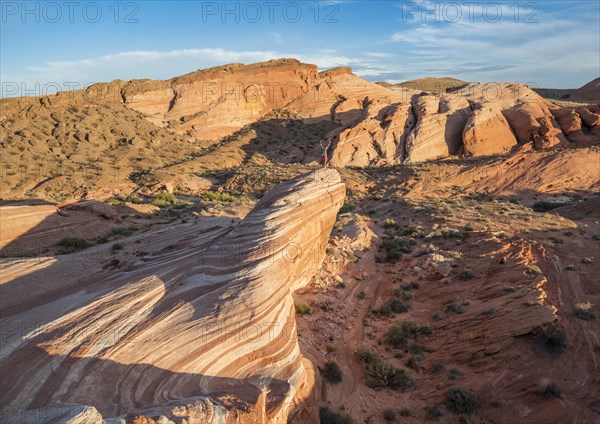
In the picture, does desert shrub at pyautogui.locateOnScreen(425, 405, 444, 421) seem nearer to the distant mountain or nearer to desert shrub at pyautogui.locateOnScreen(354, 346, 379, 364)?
desert shrub at pyautogui.locateOnScreen(354, 346, 379, 364)

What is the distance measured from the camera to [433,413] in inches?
353

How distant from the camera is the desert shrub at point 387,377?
9.91 meters

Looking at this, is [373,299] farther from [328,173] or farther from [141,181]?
[141,181]

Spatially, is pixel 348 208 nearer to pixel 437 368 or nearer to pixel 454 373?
pixel 437 368

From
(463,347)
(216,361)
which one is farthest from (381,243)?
(216,361)

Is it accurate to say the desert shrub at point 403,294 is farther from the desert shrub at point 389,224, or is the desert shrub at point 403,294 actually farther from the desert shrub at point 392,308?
the desert shrub at point 389,224

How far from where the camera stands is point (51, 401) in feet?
18.3

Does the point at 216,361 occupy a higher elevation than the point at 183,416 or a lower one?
lower

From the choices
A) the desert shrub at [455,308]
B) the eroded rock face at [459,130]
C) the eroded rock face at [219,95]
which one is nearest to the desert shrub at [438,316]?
the desert shrub at [455,308]

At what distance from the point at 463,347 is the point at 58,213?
14544 millimetres

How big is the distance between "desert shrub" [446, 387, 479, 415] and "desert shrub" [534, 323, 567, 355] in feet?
8.43

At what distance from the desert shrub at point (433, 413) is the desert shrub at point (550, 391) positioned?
2343mm

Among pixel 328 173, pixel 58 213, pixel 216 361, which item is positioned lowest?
pixel 216 361

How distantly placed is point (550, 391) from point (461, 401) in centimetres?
196
